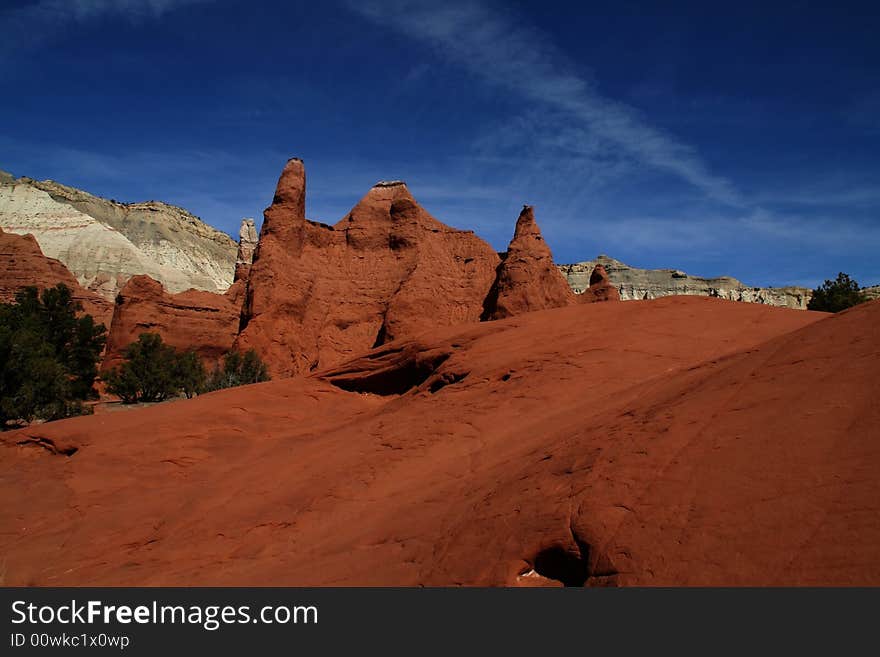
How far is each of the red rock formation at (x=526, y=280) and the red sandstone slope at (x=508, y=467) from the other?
12224mm

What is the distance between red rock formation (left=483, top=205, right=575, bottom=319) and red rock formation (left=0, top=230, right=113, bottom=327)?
33003mm

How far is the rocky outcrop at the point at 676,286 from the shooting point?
256 ft

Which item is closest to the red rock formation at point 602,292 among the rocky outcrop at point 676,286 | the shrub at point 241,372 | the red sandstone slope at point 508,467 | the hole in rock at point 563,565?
the red sandstone slope at point 508,467

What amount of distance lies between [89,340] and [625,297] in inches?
2475

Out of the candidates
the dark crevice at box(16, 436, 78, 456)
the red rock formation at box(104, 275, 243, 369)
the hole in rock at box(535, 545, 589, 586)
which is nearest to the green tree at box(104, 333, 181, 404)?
the red rock formation at box(104, 275, 243, 369)

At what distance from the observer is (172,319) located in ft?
123

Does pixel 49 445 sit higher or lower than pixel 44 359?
lower

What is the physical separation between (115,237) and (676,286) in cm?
7114

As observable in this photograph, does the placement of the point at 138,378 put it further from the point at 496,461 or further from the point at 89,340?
the point at 496,461

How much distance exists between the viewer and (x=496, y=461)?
8.05m

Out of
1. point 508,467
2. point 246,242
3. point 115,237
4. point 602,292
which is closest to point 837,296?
point 602,292

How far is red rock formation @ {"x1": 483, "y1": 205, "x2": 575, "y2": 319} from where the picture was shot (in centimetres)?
2744

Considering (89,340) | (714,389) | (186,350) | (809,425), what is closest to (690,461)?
(809,425)

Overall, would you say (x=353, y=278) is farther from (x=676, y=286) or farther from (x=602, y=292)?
(x=676, y=286)
